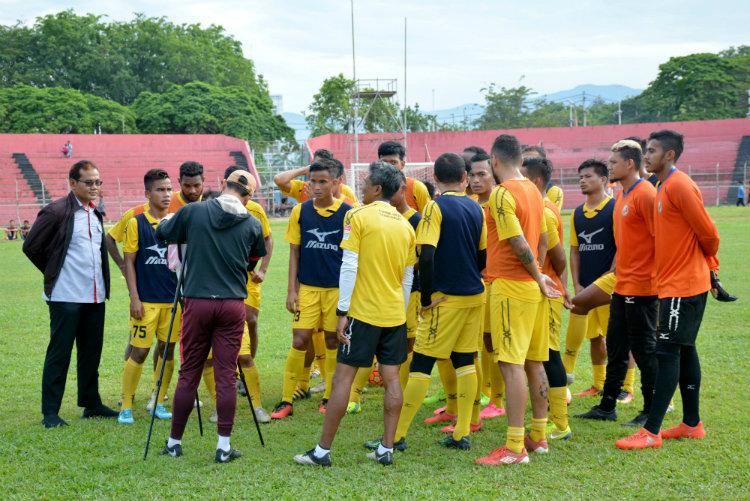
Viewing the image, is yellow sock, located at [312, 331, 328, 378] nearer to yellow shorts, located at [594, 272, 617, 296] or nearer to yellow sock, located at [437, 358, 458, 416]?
yellow sock, located at [437, 358, 458, 416]

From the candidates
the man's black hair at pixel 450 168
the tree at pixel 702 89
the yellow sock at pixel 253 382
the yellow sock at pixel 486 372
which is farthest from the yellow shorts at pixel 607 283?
the tree at pixel 702 89

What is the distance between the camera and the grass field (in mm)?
5023

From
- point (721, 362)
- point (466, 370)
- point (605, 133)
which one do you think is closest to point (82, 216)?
point (466, 370)

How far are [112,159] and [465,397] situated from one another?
151 feet

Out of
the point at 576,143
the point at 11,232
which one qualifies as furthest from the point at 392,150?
the point at 576,143

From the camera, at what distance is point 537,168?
265 inches

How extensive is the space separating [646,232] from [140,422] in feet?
16.6

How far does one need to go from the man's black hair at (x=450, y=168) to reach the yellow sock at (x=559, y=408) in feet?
6.64

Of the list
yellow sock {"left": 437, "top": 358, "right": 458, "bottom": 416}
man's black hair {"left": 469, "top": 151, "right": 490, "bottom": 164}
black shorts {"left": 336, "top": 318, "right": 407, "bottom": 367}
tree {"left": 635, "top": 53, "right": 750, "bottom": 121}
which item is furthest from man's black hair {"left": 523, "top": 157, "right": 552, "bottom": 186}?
tree {"left": 635, "top": 53, "right": 750, "bottom": 121}

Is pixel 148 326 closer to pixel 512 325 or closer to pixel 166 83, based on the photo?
pixel 512 325

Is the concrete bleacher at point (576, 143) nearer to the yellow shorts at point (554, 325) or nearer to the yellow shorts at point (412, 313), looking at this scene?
the yellow shorts at point (412, 313)

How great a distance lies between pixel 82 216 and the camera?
7.13 m

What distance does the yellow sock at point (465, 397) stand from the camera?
19.9ft

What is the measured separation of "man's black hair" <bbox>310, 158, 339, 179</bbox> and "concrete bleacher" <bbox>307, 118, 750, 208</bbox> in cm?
4092
